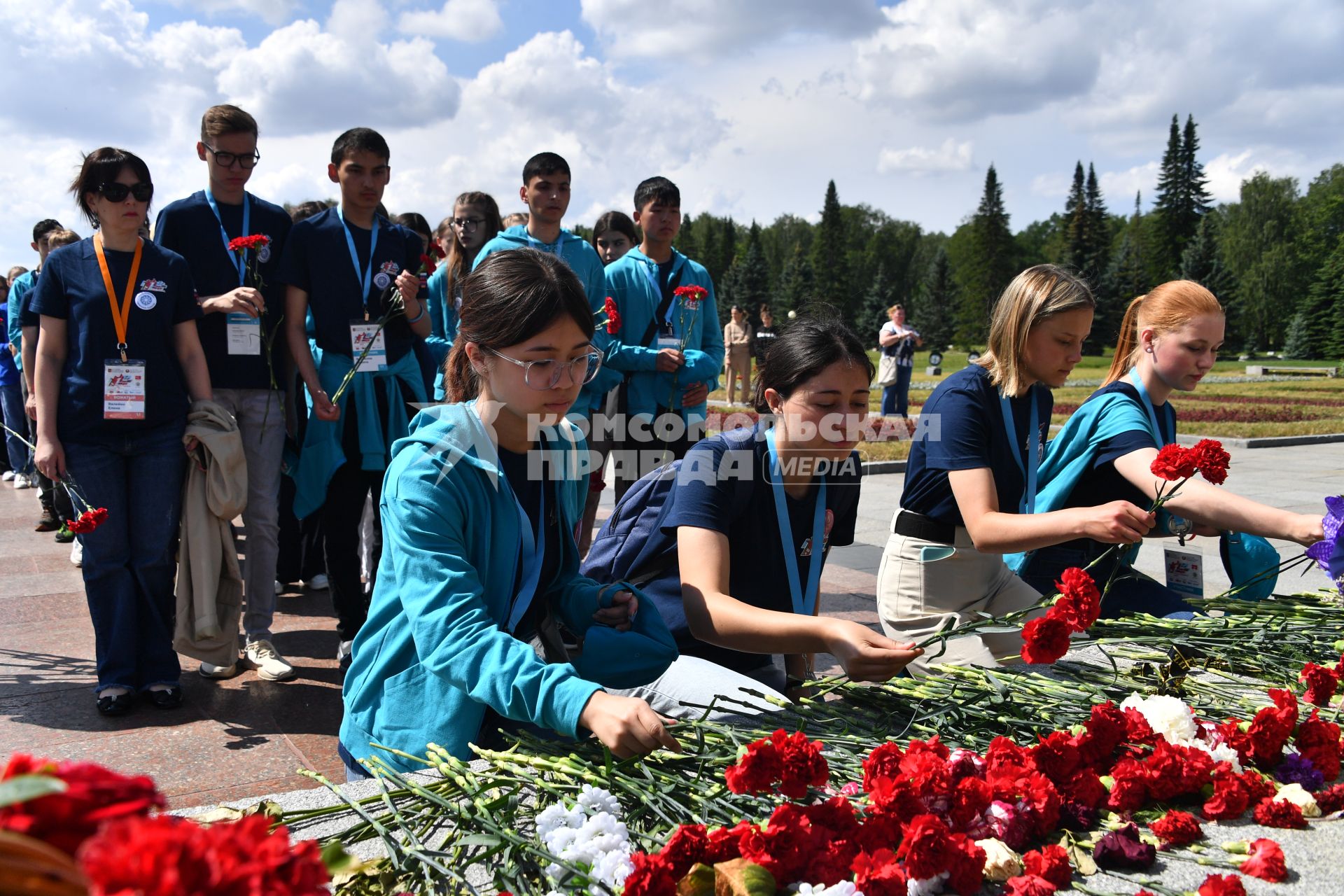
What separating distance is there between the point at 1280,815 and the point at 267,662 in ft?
12.5

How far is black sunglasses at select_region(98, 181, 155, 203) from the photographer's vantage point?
397 centimetres

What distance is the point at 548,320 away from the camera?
2.26m

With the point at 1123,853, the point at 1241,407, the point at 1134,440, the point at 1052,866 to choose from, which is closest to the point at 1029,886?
the point at 1052,866

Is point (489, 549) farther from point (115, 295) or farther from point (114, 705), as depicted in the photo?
point (115, 295)

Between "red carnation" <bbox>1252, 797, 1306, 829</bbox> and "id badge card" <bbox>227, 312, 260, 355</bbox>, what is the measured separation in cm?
407

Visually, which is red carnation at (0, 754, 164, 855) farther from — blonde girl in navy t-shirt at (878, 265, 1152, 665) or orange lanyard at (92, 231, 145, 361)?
orange lanyard at (92, 231, 145, 361)

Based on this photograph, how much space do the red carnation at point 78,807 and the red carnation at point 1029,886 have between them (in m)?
1.14

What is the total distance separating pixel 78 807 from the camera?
678mm

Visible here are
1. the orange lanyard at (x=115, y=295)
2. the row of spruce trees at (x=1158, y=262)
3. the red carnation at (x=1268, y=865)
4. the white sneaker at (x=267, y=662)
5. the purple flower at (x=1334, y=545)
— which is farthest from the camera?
the row of spruce trees at (x=1158, y=262)

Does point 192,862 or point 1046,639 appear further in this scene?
point 1046,639

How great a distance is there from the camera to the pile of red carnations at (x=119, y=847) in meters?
0.61

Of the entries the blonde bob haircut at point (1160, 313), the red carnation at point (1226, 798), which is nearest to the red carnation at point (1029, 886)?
the red carnation at point (1226, 798)

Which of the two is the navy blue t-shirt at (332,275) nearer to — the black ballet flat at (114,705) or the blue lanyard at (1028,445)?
the black ballet flat at (114,705)

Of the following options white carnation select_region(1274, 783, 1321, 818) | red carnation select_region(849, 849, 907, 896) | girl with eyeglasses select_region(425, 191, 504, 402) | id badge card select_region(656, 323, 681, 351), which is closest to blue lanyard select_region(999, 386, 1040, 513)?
white carnation select_region(1274, 783, 1321, 818)
